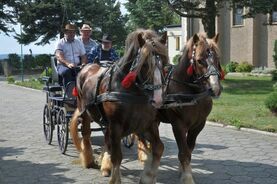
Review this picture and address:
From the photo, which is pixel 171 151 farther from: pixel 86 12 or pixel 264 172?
pixel 86 12

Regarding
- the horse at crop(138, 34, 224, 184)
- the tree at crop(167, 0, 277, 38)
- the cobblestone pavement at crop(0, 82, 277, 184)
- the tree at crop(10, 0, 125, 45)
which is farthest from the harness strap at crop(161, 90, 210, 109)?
the tree at crop(10, 0, 125, 45)

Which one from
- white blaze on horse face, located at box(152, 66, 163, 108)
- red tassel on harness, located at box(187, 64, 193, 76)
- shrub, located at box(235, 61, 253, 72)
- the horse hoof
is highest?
red tassel on harness, located at box(187, 64, 193, 76)

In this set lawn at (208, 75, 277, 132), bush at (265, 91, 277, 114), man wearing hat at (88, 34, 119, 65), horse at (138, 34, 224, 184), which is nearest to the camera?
horse at (138, 34, 224, 184)

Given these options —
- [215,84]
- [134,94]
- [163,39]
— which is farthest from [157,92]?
[215,84]

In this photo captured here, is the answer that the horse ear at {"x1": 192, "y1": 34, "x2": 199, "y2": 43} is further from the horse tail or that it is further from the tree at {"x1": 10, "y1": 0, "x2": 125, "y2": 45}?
the tree at {"x1": 10, "y1": 0, "x2": 125, "y2": 45}

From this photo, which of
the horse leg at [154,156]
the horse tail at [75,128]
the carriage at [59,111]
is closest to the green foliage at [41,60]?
the carriage at [59,111]

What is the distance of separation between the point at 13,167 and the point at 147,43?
3.68 metres

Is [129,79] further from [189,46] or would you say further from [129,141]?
[129,141]

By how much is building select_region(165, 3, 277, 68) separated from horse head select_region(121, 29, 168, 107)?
29.1 meters

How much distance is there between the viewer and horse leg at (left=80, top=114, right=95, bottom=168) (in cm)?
749

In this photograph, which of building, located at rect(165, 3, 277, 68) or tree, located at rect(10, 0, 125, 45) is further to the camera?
tree, located at rect(10, 0, 125, 45)

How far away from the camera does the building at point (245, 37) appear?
113 feet

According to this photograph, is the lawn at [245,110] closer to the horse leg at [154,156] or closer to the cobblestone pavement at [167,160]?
the cobblestone pavement at [167,160]

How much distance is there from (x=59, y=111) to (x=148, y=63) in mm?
4062
